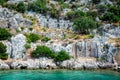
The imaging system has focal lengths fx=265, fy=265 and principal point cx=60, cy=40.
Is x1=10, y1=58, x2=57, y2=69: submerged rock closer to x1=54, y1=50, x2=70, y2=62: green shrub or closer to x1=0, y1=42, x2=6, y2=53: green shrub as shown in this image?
x1=54, y1=50, x2=70, y2=62: green shrub

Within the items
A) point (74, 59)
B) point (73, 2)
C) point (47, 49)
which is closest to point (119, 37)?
point (74, 59)

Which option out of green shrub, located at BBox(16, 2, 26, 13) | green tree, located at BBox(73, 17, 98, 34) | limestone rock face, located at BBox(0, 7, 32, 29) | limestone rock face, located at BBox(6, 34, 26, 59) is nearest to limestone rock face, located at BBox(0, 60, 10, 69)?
limestone rock face, located at BBox(6, 34, 26, 59)

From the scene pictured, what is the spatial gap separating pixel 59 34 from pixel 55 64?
49.2 feet

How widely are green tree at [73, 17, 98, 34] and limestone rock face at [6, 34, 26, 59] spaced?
760 inches

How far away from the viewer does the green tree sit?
83.5 m

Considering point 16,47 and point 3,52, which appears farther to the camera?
point 16,47

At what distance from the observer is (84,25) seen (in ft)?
274

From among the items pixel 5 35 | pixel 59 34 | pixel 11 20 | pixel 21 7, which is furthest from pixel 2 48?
pixel 21 7

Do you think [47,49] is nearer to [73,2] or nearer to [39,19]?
[39,19]

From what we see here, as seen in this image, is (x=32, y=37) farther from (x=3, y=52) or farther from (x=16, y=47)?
(x=3, y=52)

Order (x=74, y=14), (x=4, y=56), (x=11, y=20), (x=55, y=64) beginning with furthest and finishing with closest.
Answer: (x=74, y=14) < (x=11, y=20) < (x=4, y=56) < (x=55, y=64)

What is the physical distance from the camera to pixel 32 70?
6619 cm

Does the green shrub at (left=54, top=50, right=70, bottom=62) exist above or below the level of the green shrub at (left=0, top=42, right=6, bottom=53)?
below

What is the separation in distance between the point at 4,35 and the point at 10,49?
5.51 meters
